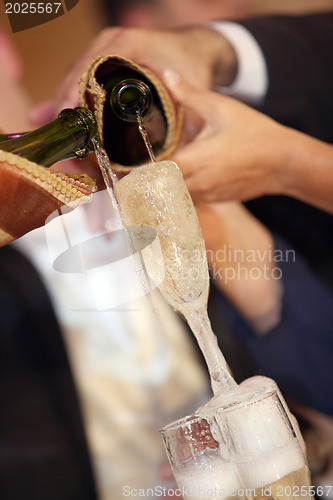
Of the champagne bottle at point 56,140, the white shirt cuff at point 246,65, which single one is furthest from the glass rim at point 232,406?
the white shirt cuff at point 246,65

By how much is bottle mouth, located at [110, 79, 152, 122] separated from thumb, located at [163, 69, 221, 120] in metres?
0.15

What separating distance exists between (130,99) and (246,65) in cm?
65

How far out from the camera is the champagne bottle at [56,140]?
45 cm

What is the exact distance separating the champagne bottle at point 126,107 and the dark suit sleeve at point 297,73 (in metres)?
0.60

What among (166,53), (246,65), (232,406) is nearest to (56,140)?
(232,406)

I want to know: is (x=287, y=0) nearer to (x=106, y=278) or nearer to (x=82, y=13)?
(x=82, y=13)

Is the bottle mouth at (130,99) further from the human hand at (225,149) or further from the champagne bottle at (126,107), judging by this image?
the human hand at (225,149)

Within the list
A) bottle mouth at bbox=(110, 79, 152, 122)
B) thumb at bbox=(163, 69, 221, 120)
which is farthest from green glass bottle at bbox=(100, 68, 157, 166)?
thumb at bbox=(163, 69, 221, 120)

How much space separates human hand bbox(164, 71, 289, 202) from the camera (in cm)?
72

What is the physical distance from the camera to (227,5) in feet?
3.94

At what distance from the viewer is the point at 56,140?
460 mm

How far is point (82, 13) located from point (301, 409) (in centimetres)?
94

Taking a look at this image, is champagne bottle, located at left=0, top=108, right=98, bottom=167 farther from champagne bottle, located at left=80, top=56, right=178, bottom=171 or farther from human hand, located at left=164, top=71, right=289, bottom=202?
human hand, located at left=164, top=71, right=289, bottom=202

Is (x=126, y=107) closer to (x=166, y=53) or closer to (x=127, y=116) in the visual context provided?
(x=127, y=116)
